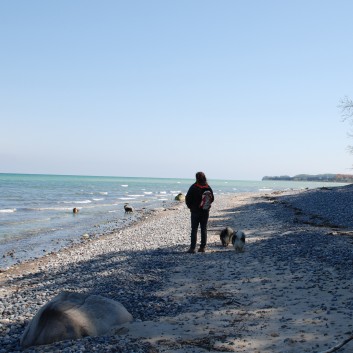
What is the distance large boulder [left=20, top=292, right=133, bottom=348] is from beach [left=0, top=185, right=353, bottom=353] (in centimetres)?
22

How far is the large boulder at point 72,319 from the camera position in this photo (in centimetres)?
608

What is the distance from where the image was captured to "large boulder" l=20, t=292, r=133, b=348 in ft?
20.0

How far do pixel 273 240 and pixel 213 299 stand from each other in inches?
272

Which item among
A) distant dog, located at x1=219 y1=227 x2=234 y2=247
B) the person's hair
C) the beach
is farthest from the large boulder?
distant dog, located at x1=219 y1=227 x2=234 y2=247

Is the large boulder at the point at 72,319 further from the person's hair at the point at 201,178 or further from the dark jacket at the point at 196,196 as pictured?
the person's hair at the point at 201,178

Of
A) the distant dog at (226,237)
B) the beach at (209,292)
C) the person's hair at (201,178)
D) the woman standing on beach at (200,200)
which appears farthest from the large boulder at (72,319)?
the distant dog at (226,237)

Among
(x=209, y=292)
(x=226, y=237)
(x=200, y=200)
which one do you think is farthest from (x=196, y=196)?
(x=209, y=292)

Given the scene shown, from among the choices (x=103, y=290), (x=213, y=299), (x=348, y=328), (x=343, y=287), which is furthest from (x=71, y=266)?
(x=348, y=328)

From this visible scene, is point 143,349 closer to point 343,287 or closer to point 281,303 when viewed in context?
point 281,303

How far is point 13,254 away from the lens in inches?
626

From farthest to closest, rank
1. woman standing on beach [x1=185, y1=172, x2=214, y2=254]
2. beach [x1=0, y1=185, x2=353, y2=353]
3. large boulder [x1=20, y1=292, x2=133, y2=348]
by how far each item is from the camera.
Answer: woman standing on beach [x1=185, y1=172, x2=214, y2=254] < large boulder [x1=20, y1=292, x2=133, y2=348] < beach [x1=0, y1=185, x2=353, y2=353]

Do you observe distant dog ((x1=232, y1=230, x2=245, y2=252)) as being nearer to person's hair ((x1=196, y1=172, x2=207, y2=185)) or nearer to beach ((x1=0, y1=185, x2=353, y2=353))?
beach ((x1=0, y1=185, x2=353, y2=353))

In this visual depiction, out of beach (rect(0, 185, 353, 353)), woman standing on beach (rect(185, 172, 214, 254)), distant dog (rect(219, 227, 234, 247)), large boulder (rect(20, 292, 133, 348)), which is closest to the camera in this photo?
beach (rect(0, 185, 353, 353))

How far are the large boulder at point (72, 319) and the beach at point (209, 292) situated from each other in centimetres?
22
